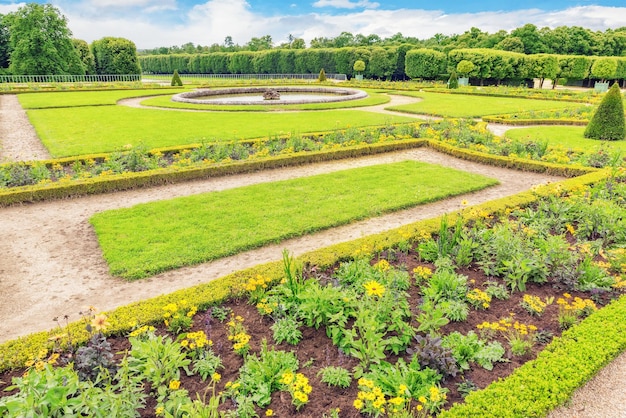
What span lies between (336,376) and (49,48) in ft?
167

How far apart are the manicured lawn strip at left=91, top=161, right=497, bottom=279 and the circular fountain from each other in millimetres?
14732

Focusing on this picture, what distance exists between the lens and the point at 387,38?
76.9 metres

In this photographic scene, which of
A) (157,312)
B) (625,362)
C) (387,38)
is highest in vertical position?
(387,38)

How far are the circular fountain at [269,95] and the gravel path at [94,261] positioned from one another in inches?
598

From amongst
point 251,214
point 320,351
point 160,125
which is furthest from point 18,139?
point 320,351

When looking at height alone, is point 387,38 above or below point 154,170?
above

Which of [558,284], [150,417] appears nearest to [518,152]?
[558,284]

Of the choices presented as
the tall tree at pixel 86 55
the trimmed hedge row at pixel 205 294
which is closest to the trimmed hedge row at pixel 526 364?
the trimmed hedge row at pixel 205 294

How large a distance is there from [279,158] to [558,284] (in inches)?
279

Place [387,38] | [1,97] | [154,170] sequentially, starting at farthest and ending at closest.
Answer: [387,38] → [1,97] → [154,170]

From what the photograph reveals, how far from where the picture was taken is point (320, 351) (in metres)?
3.81

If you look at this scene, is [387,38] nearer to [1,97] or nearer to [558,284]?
[1,97]

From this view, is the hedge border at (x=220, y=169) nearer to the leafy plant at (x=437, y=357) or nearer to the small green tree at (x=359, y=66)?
the leafy plant at (x=437, y=357)

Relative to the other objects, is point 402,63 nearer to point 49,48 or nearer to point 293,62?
point 293,62
